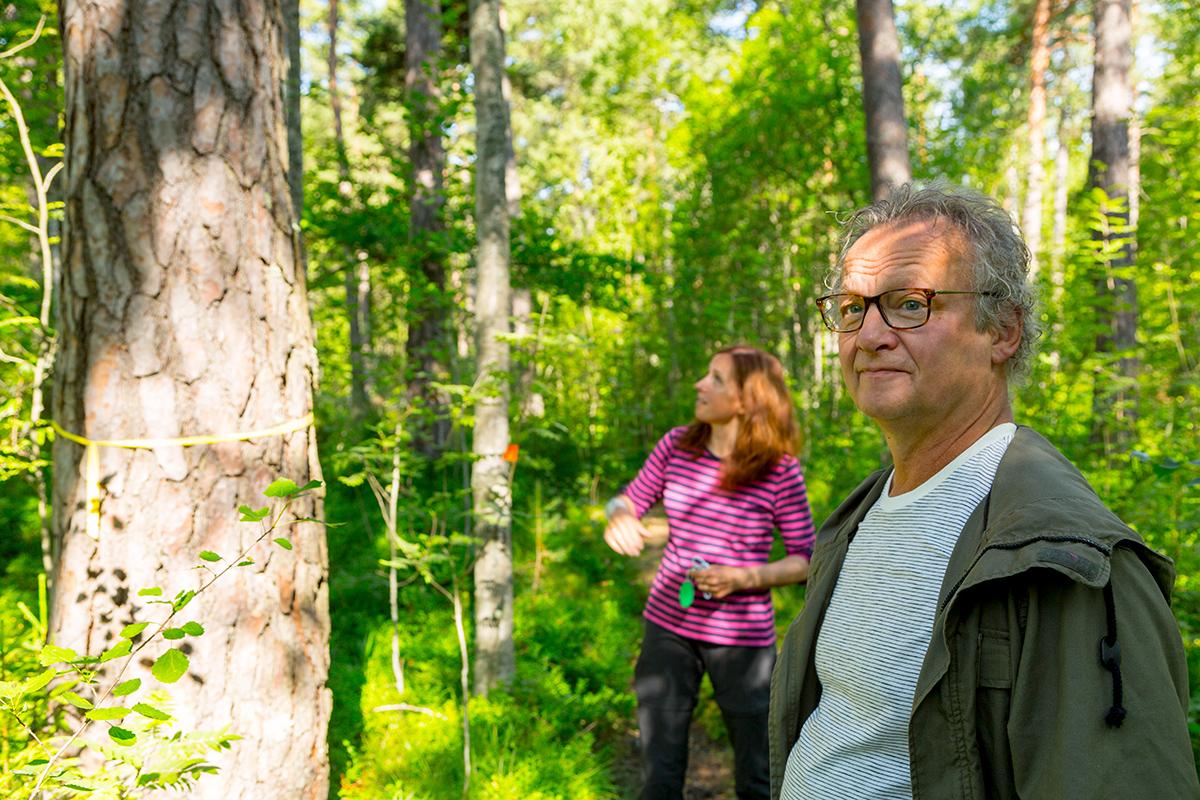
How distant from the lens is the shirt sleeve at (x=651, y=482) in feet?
11.2

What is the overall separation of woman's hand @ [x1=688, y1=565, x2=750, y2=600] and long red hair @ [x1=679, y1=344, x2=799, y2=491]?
0.36 metres

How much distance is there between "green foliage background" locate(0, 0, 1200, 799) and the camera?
12.5ft

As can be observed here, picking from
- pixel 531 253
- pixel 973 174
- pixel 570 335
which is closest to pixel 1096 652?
pixel 570 335

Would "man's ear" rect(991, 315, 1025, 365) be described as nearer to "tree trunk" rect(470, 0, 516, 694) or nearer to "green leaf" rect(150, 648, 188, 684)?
"green leaf" rect(150, 648, 188, 684)

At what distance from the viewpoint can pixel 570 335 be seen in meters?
4.19

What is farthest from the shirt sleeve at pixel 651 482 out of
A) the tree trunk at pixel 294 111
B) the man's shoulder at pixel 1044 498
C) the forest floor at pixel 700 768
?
the tree trunk at pixel 294 111

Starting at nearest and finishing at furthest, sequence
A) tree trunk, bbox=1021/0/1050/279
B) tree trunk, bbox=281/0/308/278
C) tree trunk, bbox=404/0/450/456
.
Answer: tree trunk, bbox=281/0/308/278 < tree trunk, bbox=404/0/450/456 < tree trunk, bbox=1021/0/1050/279

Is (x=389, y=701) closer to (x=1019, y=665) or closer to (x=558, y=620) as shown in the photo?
(x=558, y=620)

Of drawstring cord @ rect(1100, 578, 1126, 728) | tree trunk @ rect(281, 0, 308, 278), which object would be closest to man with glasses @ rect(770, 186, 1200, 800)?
drawstring cord @ rect(1100, 578, 1126, 728)

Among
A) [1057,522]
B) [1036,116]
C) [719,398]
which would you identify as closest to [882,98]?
[719,398]

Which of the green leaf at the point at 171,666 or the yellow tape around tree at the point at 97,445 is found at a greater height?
the yellow tape around tree at the point at 97,445

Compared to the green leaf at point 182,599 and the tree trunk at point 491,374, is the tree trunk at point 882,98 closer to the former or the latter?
the tree trunk at point 491,374

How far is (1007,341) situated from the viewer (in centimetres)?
154

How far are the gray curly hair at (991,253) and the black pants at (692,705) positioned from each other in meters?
1.90
